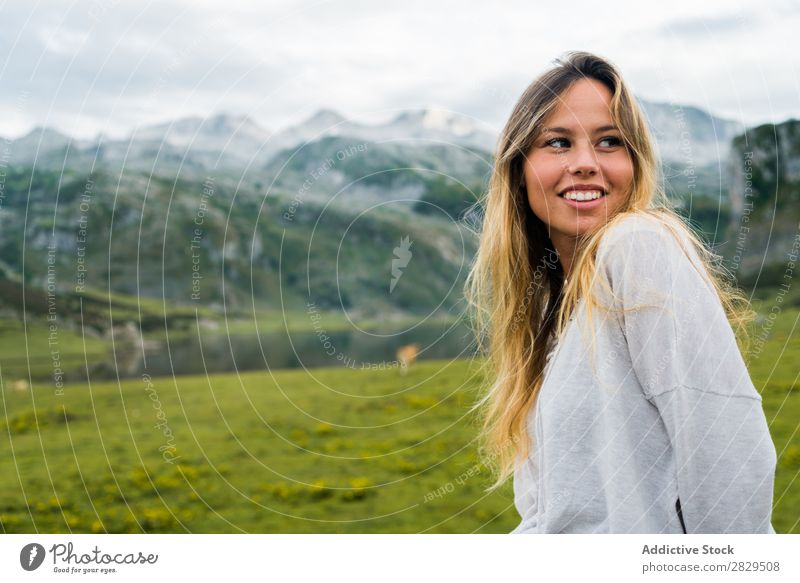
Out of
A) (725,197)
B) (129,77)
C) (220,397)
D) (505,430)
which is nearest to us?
(505,430)

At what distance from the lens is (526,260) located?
2.77 meters

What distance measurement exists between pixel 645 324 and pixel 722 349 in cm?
18

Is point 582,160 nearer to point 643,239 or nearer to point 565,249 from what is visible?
point 565,249

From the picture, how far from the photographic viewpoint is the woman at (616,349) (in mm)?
1953

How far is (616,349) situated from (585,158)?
624mm

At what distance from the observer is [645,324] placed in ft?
6.52

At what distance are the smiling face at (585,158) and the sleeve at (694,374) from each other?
0.38 metres

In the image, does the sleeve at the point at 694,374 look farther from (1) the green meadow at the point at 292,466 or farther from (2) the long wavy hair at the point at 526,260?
(1) the green meadow at the point at 292,466

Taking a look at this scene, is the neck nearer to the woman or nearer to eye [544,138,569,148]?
the woman

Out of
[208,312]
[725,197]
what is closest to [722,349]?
[725,197]
